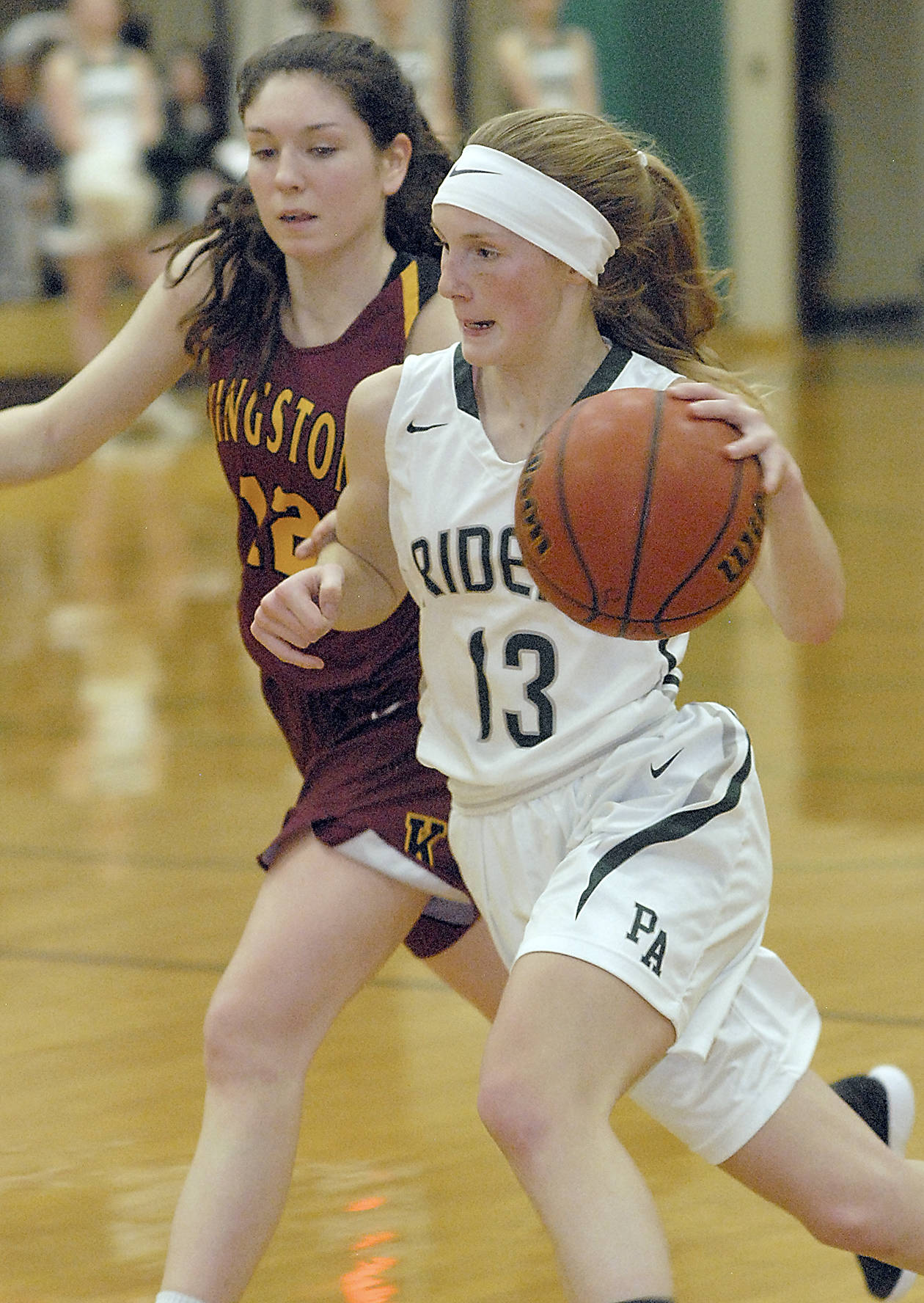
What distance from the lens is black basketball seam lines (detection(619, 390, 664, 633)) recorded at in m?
2.07

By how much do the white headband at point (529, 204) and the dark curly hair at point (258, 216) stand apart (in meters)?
0.52

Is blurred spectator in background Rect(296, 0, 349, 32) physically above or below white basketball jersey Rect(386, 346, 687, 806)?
below

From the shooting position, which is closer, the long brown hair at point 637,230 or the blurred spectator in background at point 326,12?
the long brown hair at point 637,230

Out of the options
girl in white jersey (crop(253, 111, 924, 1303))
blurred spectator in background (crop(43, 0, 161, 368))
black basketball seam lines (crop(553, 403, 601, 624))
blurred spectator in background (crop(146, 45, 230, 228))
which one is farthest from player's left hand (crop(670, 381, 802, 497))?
blurred spectator in background (crop(43, 0, 161, 368))

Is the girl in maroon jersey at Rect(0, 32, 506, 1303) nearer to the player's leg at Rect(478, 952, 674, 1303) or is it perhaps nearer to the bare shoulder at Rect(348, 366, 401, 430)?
the bare shoulder at Rect(348, 366, 401, 430)

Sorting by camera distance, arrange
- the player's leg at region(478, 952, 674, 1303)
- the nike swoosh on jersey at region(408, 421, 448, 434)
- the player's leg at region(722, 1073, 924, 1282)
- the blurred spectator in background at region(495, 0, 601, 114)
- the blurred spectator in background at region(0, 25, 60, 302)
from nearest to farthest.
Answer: the player's leg at region(478, 952, 674, 1303), the player's leg at region(722, 1073, 924, 1282), the nike swoosh on jersey at region(408, 421, 448, 434), the blurred spectator in background at region(495, 0, 601, 114), the blurred spectator in background at region(0, 25, 60, 302)

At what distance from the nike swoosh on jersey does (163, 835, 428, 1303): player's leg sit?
541mm

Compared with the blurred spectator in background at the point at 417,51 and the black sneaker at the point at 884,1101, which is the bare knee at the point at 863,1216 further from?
the blurred spectator in background at the point at 417,51

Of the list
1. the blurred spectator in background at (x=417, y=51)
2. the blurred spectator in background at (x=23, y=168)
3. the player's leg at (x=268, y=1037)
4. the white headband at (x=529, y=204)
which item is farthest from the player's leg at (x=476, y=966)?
the blurred spectator in background at (x=23, y=168)

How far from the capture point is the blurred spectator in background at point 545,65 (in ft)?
41.7

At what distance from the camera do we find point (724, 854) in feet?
7.15

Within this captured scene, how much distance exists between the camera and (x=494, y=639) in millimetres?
2271

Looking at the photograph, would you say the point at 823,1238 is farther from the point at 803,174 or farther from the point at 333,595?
the point at 803,174

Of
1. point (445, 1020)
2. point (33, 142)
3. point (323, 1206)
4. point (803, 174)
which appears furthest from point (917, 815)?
point (803, 174)
